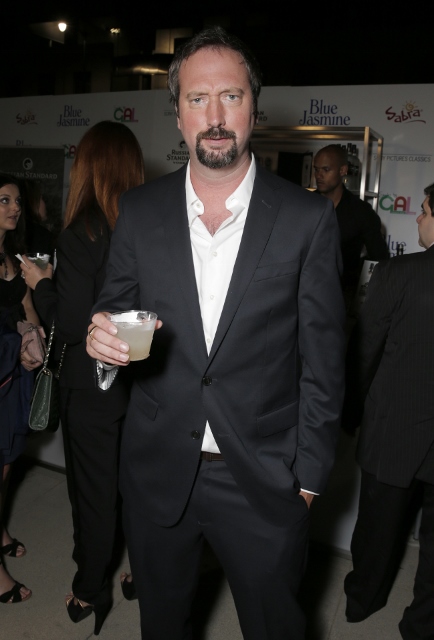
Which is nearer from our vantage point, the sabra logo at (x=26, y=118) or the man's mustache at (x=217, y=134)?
the man's mustache at (x=217, y=134)

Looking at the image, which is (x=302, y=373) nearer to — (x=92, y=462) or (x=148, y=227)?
(x=148, y=227)

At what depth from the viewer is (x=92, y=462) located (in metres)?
2.20

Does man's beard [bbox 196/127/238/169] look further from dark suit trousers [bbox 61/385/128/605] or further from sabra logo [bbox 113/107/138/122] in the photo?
sabra logo [bbox 113/107/138/122]

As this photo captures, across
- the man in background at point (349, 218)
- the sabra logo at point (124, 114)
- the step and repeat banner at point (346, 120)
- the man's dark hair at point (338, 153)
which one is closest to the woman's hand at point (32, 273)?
the man in background at point (349, 218)

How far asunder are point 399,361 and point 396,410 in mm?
190

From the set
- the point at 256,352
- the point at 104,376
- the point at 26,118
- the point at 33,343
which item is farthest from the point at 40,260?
the point at 26,118

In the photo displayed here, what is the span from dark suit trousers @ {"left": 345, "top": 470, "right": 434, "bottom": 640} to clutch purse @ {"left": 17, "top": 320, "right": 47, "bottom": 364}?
5.00 feet

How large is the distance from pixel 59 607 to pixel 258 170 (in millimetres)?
2018

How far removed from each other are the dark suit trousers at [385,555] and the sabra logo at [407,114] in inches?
171

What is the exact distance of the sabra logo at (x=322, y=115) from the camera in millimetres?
5824

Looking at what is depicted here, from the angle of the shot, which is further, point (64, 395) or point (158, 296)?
point (64, 395)

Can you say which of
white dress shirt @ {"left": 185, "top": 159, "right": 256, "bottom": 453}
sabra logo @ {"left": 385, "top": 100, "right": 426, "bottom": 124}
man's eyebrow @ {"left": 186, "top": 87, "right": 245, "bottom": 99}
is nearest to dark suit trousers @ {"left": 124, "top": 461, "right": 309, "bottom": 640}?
white dress shirt @ {"left": 185, "top": 159, "right": 256, "bottom": 453}

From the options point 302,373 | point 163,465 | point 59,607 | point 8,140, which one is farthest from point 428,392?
point 8,140

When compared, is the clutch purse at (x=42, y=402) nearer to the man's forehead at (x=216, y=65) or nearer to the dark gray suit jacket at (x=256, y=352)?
the dark gray suit jacket at (x=256, y=352)
